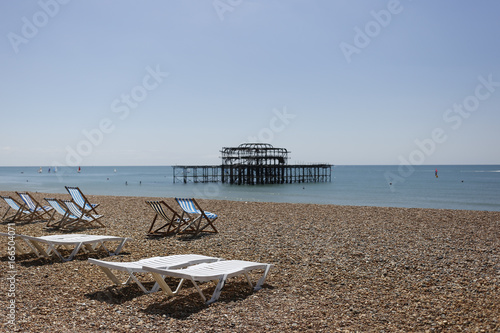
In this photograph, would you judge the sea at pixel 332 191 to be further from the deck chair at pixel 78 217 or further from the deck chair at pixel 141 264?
the deck chair at pixel 141 264

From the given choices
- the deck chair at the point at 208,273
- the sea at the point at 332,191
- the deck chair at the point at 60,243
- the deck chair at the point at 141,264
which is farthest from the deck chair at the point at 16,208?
the sea at the point at 332,191

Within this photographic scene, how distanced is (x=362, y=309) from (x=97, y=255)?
3.73 metres

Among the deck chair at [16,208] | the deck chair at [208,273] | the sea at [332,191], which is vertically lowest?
the sea at [332,191]

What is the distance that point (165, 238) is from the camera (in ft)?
24.6

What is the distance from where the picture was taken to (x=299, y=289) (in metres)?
4.32

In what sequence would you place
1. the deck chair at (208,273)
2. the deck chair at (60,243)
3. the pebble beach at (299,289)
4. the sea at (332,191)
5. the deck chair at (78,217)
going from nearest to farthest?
the pebble beach at (299,289) < the deck chair at (208,273) < the deck chair at (60,243) < the deck chair at (78,217) < the sea at (332,191)

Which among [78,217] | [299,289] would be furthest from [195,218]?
[299,289]

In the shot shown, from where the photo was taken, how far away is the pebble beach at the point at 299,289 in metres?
3.39

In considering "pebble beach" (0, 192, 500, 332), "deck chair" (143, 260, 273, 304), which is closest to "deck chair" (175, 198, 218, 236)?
"pebble beach" (0, 192, 500, 332)

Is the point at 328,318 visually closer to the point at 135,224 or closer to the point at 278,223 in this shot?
the point at 278,223

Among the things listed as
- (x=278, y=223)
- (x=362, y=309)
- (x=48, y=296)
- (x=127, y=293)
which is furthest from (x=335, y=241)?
(x=48, y=296)

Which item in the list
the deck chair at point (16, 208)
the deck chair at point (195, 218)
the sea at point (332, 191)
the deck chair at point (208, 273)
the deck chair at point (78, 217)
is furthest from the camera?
the sea at point (332, 191)

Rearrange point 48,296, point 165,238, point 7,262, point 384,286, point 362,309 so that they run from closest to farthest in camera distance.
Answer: point 362,309 < point 48,296 < point 384,286 < point 7,262 < point 165,238

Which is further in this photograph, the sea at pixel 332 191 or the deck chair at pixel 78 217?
the sea at pixel 332 191
